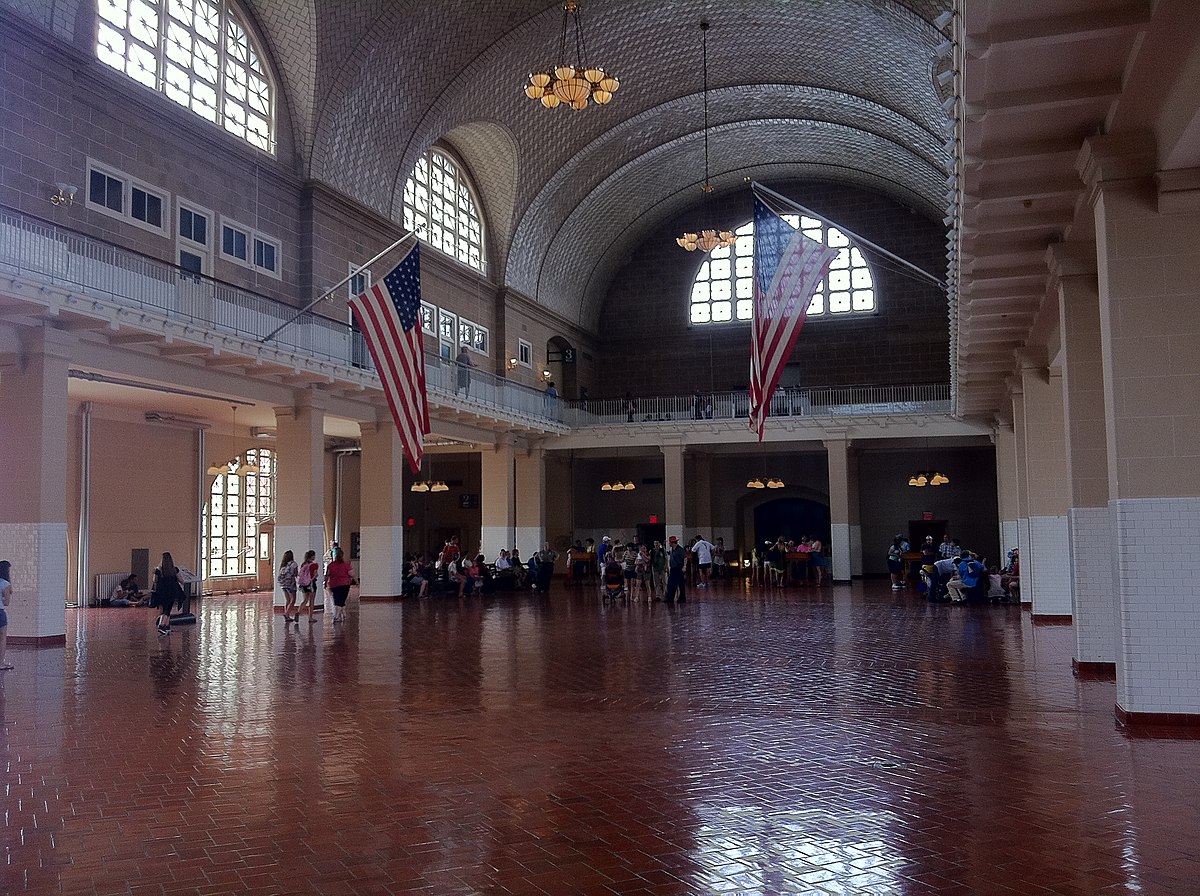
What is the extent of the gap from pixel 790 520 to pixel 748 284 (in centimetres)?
883

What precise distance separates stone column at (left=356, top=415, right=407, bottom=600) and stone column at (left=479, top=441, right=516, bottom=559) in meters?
5.89

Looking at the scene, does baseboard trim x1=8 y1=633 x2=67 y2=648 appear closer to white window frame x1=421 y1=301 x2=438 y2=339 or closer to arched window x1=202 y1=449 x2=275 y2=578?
arched window x1=202 y1=449 x2=275 y2=578

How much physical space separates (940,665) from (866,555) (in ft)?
81.7

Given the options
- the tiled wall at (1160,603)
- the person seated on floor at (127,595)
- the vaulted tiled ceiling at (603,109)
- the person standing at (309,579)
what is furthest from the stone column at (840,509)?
the tiled wall at (1160,603)

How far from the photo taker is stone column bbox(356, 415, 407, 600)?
23578mm

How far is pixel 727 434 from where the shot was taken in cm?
3058

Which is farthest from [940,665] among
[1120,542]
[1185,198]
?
[1185,198]

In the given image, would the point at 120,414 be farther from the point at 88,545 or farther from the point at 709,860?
the point at 709,860

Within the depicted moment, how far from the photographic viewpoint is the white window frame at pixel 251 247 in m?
19.5

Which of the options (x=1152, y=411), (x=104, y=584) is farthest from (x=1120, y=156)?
(x=104, y=584)

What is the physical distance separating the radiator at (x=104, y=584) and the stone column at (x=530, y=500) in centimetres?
1151

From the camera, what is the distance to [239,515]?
2833 cm

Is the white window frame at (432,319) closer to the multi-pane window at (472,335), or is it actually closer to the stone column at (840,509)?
the multi-pane window at (472,335)

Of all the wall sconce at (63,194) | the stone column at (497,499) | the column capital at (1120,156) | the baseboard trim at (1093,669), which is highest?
the wall sconce at (63,194)
